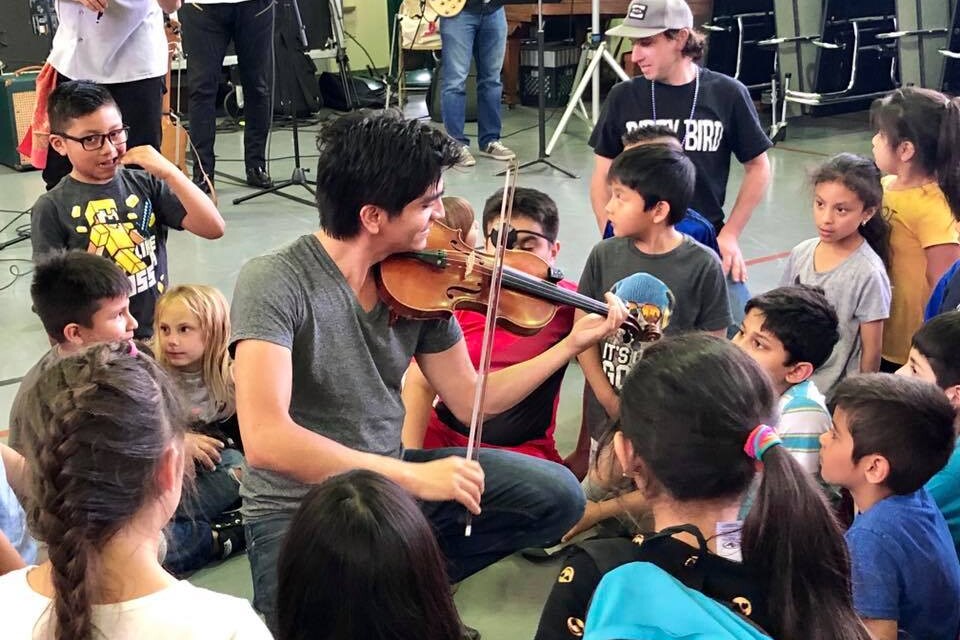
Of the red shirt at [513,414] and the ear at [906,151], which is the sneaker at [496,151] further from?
the red shirt at [513,414]

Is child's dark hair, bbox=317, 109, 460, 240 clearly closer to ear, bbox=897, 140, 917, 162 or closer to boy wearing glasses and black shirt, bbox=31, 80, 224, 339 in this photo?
boy wearing glasses and black shirt, bbox=31, 80, 224, 339

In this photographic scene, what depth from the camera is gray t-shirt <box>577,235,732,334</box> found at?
250 centimetres

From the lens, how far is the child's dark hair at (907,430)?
1.72m

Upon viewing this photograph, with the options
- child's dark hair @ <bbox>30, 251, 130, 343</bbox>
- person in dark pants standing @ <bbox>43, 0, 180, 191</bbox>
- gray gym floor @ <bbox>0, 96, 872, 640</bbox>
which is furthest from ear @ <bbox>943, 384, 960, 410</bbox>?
person in dark pants standing @ <bbox>43, 0, 180, 191</bbox>

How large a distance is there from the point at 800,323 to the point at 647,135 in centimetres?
85

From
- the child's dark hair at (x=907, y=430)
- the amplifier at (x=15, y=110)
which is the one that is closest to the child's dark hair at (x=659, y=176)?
the child's dark hair at (x=907, y=430)

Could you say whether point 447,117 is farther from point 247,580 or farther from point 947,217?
point 247,580

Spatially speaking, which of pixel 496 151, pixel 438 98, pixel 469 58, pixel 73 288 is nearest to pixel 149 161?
pixel 73 288

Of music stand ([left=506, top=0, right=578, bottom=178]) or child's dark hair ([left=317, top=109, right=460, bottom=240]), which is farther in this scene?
music stand ([left=506, top=0, right=578, bottom=178])

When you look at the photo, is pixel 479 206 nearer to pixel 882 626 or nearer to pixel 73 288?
pixel 73 288

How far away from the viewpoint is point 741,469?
50.6 inches

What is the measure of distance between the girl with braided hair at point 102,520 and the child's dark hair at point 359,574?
67mm

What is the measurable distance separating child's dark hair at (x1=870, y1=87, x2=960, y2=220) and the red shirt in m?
1.07

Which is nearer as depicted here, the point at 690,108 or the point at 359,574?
the point at 359,574
